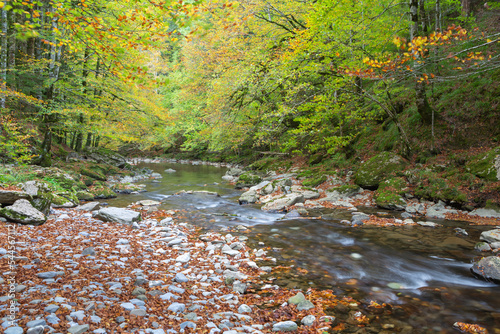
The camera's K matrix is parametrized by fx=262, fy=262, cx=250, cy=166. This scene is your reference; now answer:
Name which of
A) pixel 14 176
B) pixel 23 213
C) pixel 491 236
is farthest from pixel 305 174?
pixel 14 176

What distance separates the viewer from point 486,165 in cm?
824

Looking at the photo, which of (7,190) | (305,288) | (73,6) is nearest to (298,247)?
(305,288)

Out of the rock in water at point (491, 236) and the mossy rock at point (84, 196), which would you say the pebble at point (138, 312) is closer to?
the rock in water at point (491, 236)

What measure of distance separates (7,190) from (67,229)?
1725 mm

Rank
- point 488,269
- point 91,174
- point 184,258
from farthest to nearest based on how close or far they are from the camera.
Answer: point 91,174 → point 184,258 → point 488,269

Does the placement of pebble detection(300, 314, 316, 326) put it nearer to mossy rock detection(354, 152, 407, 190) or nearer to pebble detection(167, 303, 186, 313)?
pebble detection(167, 303, 186, 313)

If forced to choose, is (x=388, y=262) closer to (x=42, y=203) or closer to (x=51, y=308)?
(x=51, y=308)

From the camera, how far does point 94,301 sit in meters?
3.07

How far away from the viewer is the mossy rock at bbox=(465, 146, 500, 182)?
7.91 meters

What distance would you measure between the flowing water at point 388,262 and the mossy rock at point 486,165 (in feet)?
6.87

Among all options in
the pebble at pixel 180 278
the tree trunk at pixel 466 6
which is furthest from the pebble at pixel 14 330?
the tree trunk at pixel 466 6

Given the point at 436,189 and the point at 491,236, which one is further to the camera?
the point at 436,189

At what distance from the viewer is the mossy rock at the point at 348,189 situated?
436 inches

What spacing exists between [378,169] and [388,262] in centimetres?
653
